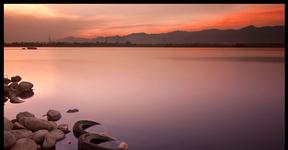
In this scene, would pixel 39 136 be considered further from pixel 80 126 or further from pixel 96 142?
pixel 80 126

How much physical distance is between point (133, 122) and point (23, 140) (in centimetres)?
540

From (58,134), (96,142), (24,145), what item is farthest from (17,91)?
(24,145)

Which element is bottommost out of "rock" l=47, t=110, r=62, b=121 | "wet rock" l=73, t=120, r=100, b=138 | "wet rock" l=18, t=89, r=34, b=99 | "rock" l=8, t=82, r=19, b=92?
"wet rock" l=73, t=120, r=100, b=138

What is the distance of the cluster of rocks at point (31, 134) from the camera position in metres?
7.40

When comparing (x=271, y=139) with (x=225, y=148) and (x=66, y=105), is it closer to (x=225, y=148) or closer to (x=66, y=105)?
(x=225, y=148)

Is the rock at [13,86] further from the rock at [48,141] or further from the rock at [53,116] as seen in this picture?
the rock at [48,141]

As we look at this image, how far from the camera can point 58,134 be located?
955 centimetres

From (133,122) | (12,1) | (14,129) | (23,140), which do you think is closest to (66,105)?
(133,122)

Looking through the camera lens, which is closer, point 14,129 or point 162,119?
point 14,129

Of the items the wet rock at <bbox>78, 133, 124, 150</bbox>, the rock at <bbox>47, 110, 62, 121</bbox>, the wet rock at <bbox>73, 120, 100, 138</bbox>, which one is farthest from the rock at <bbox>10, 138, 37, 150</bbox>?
the rock at <bbox>47, 110, 62, 121</bbox>

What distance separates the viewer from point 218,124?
12.5 m

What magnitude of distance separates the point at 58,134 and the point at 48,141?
946 millimetres

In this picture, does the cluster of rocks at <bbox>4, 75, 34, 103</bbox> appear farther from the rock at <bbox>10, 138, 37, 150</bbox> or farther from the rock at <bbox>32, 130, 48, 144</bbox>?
the rock at <bbox>10, 138, 37, 150</bbox>

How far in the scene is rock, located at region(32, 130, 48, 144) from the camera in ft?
27.7
